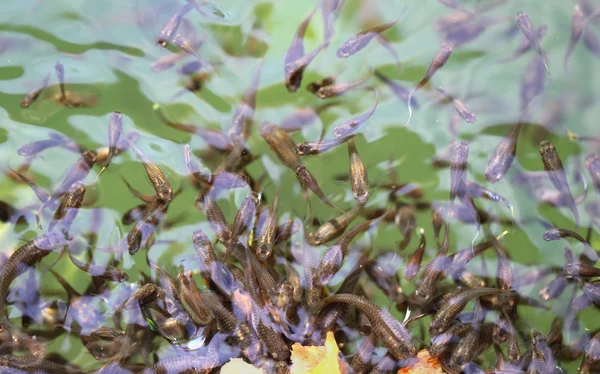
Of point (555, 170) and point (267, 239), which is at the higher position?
point (555, 170)

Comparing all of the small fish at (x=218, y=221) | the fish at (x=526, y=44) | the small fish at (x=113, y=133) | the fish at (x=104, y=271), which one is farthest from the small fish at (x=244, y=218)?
the fish at (x=526, y=44)

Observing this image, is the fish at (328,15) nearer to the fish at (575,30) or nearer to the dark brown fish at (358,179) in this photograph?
the dark brown fish at (358,179)

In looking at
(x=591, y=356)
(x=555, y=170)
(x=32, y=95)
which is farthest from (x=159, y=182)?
(x=591, y=356)

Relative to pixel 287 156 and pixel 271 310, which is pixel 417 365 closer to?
pixel 271 310

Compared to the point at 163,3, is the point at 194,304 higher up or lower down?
lower down

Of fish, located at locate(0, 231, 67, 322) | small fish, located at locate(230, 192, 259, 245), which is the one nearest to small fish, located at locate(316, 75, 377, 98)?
small fish, located at locate(230, 192, 259, 245)

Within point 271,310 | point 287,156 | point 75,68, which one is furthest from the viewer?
point 75,68

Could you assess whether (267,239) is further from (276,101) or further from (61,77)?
(61,77)

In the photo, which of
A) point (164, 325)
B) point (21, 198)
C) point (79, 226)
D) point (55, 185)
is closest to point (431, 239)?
Result: point (164, 325)

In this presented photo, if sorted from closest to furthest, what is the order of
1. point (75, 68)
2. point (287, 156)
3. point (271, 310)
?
1. point (271, 310)
2. point (287, 156)
3. point (75, 68)
